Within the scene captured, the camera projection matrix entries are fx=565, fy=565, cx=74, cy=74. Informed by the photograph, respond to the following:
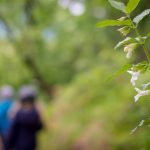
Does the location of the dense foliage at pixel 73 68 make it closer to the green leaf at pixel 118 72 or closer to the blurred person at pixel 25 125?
the blurred person at pixel 25 125

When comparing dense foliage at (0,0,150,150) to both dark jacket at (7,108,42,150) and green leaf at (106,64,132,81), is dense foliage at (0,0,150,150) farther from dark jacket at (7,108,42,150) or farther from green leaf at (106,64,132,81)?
green leaf at (106,64,132,81)

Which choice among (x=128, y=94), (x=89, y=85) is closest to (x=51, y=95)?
(x=89, y=85)

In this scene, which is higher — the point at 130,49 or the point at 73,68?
A: the point at 73,68

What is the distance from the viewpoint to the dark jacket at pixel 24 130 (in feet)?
29.9

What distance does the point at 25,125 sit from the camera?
30.4 ft

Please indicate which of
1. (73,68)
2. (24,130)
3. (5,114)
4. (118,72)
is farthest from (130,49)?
(73,68)

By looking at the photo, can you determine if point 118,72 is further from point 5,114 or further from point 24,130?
point 5,114

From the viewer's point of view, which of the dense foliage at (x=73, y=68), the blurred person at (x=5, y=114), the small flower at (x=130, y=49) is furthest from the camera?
the dense foliage at (x=73, y=68)

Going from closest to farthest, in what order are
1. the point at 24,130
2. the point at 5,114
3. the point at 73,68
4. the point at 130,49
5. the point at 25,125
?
the point at 130,49
the point at 25,125
the point at 24,130
the point at 5,114
the point at 73,68

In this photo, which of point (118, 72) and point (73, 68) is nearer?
point (118, 72)

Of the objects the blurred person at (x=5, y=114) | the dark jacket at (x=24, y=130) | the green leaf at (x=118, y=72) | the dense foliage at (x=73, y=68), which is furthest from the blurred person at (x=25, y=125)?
the green leaf at (x=118, y=72)

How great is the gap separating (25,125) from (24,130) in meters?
0.17

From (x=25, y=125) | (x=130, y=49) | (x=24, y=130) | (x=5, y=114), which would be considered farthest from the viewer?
(x=5, y=114)

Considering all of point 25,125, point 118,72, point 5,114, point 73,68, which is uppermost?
point 73,68
